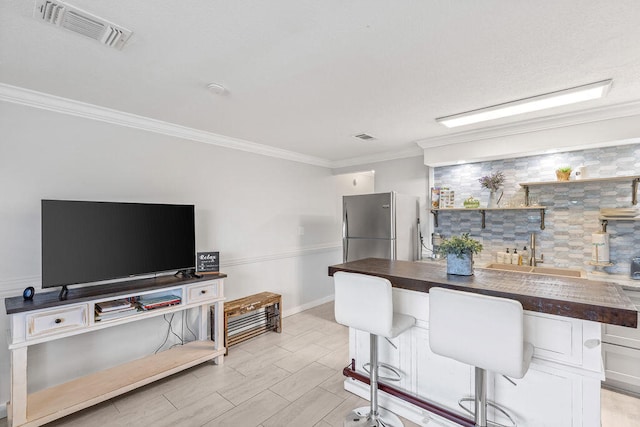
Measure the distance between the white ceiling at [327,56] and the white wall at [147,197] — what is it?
37 cm

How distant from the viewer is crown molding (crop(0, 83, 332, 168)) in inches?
91.1

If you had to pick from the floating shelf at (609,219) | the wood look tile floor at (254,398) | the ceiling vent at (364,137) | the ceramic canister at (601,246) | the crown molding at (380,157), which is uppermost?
the ceiling vent at (364,137)

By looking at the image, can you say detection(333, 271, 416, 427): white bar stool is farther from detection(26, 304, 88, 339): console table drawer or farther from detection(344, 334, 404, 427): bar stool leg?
detection(26, 304, 88, 339): console table drawer

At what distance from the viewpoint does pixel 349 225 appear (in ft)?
14.3

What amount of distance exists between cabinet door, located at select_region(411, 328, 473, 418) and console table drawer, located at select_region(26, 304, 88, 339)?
8.04 feet

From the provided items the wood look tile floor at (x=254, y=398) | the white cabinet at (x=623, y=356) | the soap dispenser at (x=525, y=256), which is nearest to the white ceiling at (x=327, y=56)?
the soap dispenser at (x=525, y=256)

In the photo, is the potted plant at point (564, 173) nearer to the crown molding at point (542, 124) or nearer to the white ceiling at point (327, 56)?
the crown molding at point (542, 124)

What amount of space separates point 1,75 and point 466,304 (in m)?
3.33

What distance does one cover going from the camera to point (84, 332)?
2.20 metres

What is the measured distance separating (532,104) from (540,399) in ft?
7.52

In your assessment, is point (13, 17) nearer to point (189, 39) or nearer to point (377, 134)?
point (189, 39)

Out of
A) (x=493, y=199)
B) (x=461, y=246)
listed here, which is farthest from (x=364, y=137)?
(x=461, y=246)

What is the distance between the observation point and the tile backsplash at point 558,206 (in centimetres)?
293

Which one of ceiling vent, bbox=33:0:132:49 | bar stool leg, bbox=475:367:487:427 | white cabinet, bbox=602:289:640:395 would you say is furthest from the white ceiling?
white cabinet, bbox=602:289:640:395
